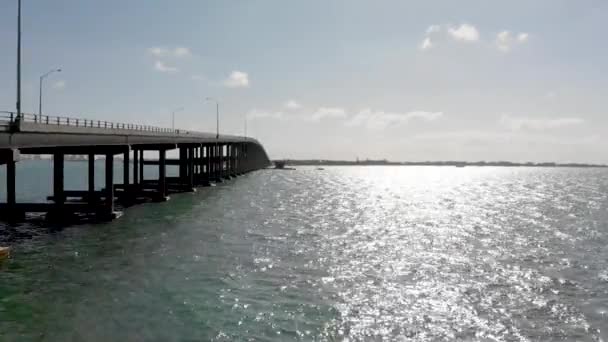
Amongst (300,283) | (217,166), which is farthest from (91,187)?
(217,166)

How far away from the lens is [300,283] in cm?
2348

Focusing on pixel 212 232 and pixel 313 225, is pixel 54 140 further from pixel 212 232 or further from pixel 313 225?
pixel 313 225

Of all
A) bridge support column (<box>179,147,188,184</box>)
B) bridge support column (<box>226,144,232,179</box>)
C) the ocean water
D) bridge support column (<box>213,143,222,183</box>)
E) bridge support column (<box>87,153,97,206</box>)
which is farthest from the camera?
bridge support column (<box>226,144,232,179</box>)

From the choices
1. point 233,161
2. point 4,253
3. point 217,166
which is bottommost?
point 4,253

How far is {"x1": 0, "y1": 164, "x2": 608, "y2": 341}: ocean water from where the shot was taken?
57.0 ft

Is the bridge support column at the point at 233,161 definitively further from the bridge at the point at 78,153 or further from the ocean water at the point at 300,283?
the ocean water at the point at 300,283

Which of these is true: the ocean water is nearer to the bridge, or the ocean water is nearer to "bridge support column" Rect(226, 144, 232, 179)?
the bridge

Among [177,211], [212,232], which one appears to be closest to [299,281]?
[212,232]

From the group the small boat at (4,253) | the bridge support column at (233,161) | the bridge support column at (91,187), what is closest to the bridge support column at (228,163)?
the bridge support column at (233,161)

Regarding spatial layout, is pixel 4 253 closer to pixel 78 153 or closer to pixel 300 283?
pixel 300 283

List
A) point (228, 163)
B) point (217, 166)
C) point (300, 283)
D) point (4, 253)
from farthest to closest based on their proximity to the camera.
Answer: point (228, 163)
point (217, 166)
point (4, 253)
point (300, 283)

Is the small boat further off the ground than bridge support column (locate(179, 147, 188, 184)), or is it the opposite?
bridge support column (locate(179, 147, 188, 184))

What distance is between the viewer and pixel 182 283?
75.7 feet

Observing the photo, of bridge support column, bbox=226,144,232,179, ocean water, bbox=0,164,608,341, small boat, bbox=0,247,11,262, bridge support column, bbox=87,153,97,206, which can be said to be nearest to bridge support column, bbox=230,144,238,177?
bridge support column, bbox=226,144,232,179
